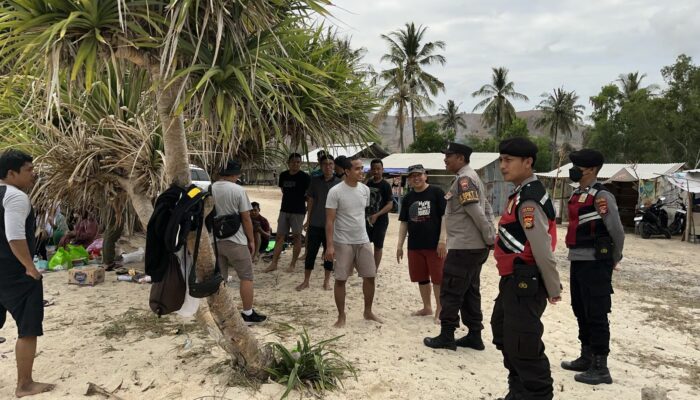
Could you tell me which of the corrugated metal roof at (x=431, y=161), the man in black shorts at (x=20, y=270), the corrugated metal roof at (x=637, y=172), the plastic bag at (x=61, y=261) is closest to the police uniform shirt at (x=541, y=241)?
the man in black shorts at (x=20, y=270)

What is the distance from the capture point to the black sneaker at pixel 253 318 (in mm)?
4598

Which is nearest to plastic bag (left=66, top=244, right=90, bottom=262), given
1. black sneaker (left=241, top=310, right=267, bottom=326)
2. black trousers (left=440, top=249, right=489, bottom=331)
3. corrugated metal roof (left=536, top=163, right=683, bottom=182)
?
black sneaker (left=241, top=310, right=267, bottom=326)

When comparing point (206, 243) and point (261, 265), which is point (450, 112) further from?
point (206, 243)

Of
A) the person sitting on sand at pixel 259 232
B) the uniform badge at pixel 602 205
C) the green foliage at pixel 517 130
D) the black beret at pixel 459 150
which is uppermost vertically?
the green foliage at pixel 517 130

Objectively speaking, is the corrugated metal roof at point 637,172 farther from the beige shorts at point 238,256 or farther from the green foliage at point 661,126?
the beige shorts at point 238,256

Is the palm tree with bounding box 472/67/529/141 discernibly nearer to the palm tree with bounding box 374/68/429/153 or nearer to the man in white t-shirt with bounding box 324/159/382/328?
the palm tree with bounding box 374/68/429/153

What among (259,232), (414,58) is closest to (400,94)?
(414,58)

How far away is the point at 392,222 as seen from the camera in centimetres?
1747

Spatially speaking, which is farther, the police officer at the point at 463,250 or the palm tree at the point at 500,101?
the palm tree at the point at 500,101

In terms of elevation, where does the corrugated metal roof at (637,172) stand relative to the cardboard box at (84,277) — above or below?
above

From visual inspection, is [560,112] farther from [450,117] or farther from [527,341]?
[527,341]

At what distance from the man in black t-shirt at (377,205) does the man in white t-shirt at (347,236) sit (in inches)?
66.7

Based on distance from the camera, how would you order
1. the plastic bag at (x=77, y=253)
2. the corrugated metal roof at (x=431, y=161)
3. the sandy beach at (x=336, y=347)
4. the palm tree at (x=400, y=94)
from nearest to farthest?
the sandy beach at (x=336, y=347) < the plastic bag at (x=77, y=253) < the corrugated metal roof at (x=431, y=161) < the palm tree at (x=400, y=94)

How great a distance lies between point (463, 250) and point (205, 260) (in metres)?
2.21
